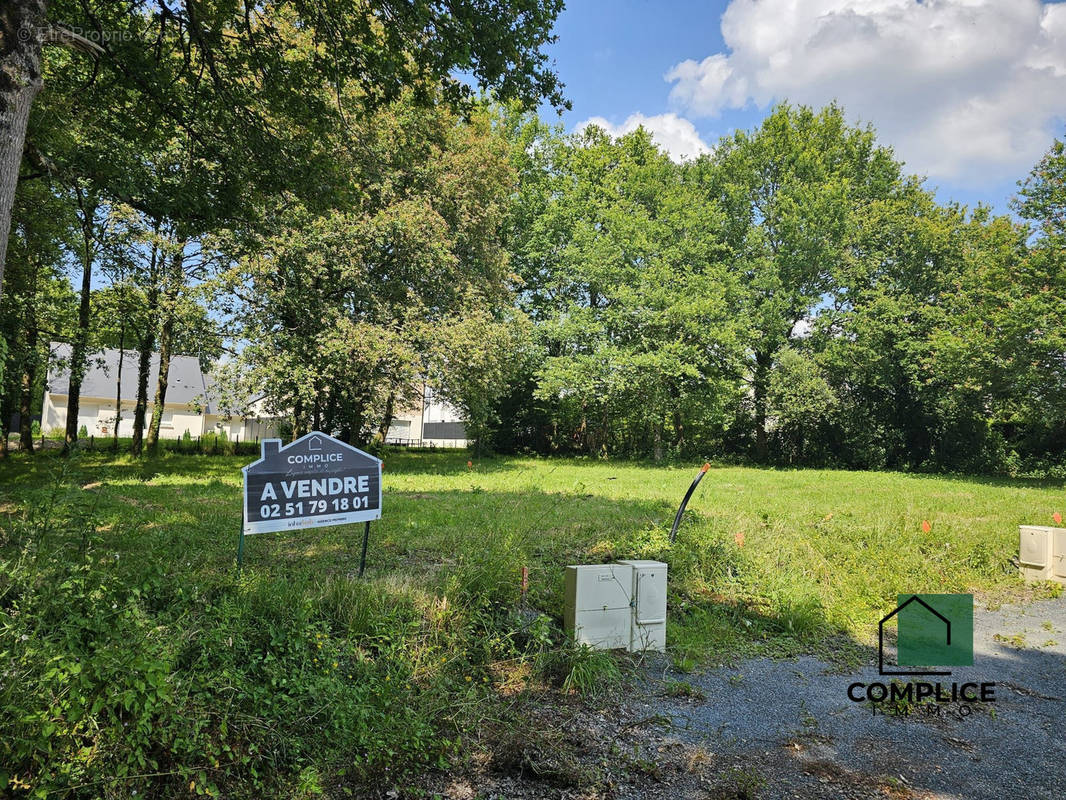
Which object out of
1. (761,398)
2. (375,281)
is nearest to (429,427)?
(761,398)

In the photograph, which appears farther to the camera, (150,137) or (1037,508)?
(1037,508)

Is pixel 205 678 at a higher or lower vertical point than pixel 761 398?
lower

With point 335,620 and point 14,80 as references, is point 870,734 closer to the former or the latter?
point 335,620

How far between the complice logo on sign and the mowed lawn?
309 mm

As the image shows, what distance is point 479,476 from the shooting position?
636 inches

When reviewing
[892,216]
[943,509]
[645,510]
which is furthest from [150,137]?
[892,216]

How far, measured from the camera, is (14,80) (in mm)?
3939

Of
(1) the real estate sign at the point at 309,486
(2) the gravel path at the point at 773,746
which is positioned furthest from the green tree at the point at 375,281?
Answer: (2) the gravel path at the point at 773,746

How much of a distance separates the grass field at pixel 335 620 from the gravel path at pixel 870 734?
505 mm

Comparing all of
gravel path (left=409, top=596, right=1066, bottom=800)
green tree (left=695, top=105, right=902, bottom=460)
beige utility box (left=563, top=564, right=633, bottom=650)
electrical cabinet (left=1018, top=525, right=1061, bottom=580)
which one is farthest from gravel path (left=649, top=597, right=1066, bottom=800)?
green tree (left=695, top=105, right=902, bottom=460)

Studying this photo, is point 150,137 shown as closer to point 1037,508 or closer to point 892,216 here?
point 1037,508

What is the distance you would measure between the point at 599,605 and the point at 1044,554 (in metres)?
6.06

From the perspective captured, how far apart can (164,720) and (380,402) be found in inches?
559

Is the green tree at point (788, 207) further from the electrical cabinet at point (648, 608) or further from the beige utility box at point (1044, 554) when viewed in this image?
the electrical cabinet at point (648, 608)
